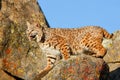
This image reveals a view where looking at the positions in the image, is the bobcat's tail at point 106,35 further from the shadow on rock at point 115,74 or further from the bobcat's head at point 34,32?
the bobcat's head at point 34,32

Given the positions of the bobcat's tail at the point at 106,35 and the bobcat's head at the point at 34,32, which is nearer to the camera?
the bobcat's head at the point at 34,32

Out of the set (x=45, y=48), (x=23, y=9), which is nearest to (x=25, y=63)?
(x=45, y=48)

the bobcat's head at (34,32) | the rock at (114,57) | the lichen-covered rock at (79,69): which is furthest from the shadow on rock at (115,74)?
the bobcat's head at (34,32)

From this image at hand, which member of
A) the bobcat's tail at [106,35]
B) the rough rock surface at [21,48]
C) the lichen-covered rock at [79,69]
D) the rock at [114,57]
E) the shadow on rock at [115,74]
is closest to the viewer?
the lichen-covered rock at [79,69]

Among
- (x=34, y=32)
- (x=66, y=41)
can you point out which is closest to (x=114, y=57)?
(x=66, y=41)

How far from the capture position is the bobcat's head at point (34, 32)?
17984mm

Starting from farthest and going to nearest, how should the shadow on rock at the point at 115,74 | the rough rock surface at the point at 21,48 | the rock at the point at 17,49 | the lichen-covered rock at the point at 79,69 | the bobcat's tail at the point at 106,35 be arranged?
1. the rock at the point at 17,49
2. the bobcat's tail at the point at 106,35
3. the rough rock surface at the point at 21,48
4. the shadow on rock at the point at 115,74
5. the lichen-covered rock at the point at 79,69

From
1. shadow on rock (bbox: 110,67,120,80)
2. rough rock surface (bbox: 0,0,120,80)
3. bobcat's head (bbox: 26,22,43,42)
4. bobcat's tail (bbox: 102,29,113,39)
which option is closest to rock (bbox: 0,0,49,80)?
rough rock surface (bbox: 0,0,120,80)

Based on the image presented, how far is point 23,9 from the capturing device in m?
21.1

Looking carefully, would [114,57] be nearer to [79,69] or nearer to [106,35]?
[106,35]

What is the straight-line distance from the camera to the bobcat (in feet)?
58.2

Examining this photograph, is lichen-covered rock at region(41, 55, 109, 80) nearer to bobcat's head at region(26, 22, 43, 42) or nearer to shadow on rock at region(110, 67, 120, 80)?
shadow on rock at region(110, 67, 120, 80)

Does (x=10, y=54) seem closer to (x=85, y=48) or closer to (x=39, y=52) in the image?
(x=39, y=52)

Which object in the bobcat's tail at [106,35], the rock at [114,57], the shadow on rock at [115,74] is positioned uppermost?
the bobcat's tail at [106,35]
